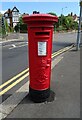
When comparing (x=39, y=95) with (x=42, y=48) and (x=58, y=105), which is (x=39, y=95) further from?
(x=42, y=48)

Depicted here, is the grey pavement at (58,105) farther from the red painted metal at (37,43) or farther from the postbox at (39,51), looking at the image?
the red painted metal at (37,43)

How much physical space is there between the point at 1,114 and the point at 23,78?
110 inches

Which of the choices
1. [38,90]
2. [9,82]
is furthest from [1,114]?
[9,82]

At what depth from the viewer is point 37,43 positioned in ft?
15.6

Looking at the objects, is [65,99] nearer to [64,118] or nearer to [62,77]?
[64,118]

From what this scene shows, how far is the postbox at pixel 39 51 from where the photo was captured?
4648 mm

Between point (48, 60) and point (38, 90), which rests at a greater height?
point (48, 60)

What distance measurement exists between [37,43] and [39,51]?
15 cm

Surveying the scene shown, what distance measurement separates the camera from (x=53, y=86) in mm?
6000

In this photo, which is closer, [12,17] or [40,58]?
[40,58]

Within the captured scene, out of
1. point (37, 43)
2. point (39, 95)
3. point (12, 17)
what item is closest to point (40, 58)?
point (37, 43)

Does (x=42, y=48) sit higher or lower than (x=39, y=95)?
higher

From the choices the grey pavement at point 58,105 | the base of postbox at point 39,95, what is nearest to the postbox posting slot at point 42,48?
the base of postbox at point 39,95

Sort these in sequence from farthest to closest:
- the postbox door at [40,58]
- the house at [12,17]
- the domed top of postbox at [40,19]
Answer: the house at [12,17], the postbox door at [40,58], the domed top of postbox at [40,19]
